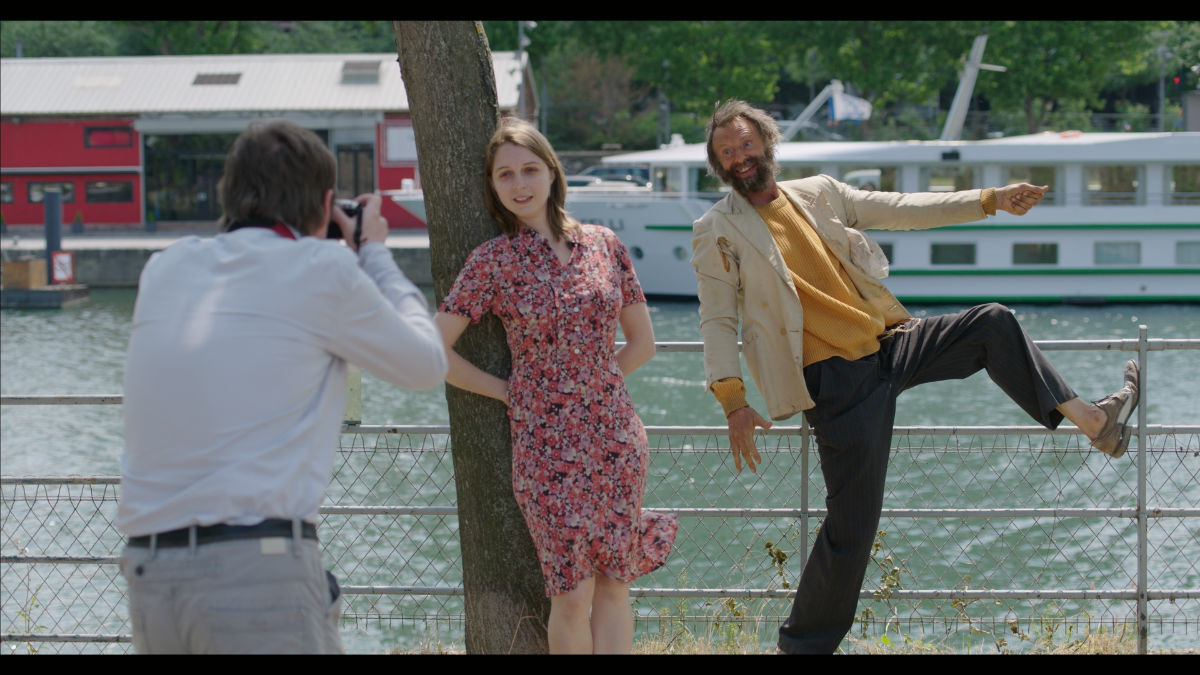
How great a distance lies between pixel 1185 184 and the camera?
2541 centimetres

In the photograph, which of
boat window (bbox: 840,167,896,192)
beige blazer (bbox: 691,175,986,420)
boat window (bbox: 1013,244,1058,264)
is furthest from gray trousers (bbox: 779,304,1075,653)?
boat window (bbox: 1013,244,1058,264)

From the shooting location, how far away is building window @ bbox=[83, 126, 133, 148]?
132ft

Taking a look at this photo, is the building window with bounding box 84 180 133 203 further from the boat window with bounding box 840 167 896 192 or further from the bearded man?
the bearded man

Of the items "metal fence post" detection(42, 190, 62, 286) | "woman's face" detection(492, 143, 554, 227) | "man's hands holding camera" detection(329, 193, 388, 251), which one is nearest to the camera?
"man's hands holding camera" detection(329, 193, 388, 251)

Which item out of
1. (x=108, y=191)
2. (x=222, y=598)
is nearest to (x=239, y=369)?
(x=222, y=598)

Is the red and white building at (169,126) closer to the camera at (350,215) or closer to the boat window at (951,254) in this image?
the boat window at (951,254)

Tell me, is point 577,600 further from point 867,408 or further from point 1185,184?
point 1185,184

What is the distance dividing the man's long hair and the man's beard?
1.91 metres

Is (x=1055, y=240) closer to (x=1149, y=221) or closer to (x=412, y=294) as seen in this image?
(x=1149, y=221)

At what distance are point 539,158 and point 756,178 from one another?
0.88m

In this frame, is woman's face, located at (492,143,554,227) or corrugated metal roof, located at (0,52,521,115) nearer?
woman's face, located at (492,143,554,227)

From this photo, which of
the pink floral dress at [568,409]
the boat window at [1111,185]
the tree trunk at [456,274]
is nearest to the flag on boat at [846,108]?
the boat window at [1111,185]

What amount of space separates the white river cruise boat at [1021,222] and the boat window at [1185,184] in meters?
0.02
